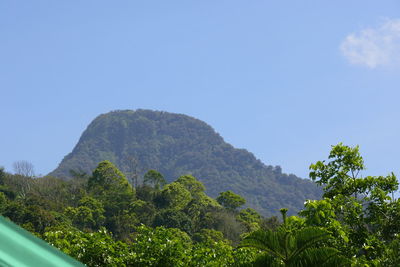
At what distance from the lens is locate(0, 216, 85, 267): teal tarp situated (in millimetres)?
902

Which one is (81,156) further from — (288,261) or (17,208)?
(288,261)

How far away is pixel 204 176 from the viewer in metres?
189

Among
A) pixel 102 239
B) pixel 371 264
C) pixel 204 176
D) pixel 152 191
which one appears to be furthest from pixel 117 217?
pixel 204 176

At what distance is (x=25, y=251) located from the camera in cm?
93

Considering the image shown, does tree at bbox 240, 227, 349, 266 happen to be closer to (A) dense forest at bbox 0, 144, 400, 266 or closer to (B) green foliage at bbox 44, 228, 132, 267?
(A) dense forest at bbox 0, 144, 400, 266

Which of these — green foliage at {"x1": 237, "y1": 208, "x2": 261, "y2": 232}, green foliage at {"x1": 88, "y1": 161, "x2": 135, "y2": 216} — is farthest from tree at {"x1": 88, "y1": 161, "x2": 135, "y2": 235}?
green foliage at {"x1": 237, "y1": 208, "x2": 261, "y2": 232}

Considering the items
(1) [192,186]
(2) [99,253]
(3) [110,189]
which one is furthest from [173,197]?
(2) [99,253]

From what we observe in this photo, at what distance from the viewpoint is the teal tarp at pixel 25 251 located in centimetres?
90

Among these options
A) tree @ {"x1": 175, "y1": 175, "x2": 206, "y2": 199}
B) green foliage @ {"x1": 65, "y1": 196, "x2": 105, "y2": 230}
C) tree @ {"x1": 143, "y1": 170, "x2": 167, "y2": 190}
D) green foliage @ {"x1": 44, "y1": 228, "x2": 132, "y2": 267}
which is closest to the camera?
green foliage @ {"x1": 44, "y1": 228, "x2": 132, "y2": 267}

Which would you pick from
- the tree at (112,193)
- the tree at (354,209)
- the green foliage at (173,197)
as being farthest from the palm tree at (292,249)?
the green foliage at (173,197)

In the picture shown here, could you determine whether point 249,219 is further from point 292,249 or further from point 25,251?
point 25,251

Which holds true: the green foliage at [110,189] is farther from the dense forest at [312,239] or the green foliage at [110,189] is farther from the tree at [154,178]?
the dense forest at [312,239]

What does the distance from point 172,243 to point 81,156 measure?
615 feet

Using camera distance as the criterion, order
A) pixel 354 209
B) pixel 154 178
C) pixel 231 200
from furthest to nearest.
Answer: pixel 154 178 < pixel 231 200 < pixel 354 209
